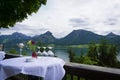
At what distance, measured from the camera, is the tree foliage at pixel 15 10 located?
9.57 meters

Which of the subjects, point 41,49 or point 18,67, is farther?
point 41,49

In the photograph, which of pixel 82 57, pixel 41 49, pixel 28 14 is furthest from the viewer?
pixel 28 14

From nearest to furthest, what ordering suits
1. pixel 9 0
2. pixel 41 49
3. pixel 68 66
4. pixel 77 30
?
pixel 68 66 → pixel 41 49 → pixel 9 0 → pixel 77 30

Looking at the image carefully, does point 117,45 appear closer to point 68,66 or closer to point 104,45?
point 104,45

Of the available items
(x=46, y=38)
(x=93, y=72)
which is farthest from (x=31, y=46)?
(x=46, y=38)

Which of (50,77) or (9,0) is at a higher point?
(9,0)

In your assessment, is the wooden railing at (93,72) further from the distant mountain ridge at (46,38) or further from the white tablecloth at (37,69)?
the distant mountain ridge at (46,38)

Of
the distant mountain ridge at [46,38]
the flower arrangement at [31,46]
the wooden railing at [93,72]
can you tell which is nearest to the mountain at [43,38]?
the distant mountain ridge at [46,38]

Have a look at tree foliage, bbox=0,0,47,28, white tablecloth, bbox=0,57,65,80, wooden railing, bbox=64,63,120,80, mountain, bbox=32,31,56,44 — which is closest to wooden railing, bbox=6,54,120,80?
wooden railing, bbox=64,63,120,80

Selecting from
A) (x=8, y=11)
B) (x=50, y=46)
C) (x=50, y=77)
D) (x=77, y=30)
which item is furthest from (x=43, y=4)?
(x=77, y=30)

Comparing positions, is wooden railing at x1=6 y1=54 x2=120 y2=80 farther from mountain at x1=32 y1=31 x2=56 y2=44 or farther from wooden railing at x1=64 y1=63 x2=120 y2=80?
mountain at x1=32 y1=31 x2=56 y2=44

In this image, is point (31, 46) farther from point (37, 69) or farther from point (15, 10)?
point (15, 10)

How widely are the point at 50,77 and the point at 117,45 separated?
814 cm

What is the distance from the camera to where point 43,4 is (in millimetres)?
10742
